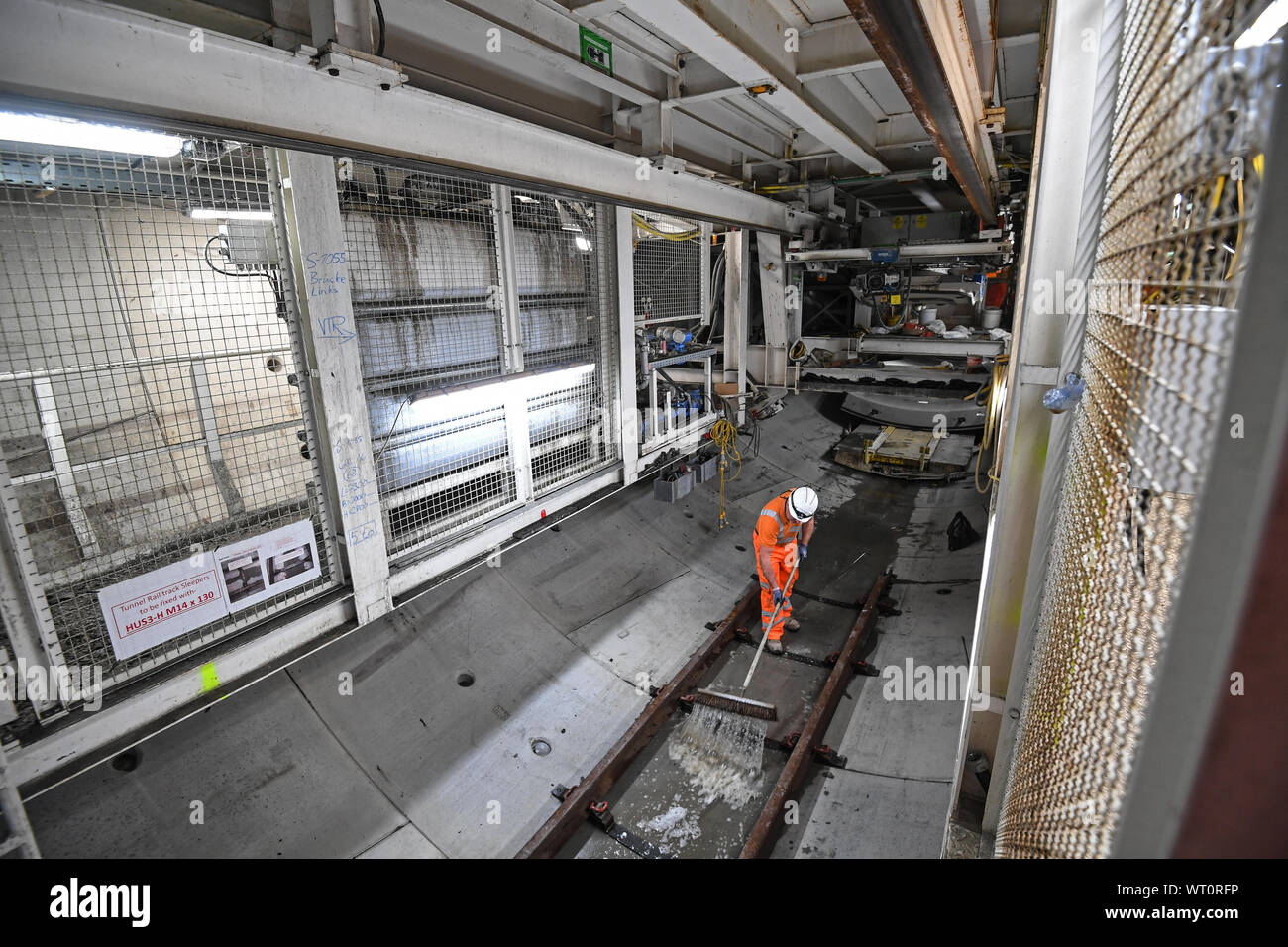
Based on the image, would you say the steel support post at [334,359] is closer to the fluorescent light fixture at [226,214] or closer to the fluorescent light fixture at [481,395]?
the fluorescent light fixture at [226,214]

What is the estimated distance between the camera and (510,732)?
159 inches

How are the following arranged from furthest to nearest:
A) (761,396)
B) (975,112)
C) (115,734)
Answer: (761,396) → (975,112) → (115,734)

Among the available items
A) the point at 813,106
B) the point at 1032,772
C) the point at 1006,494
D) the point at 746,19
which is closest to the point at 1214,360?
the point at 1032,772

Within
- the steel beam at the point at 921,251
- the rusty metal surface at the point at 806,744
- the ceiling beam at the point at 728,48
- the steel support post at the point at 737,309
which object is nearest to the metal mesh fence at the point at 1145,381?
the ceiling beam at the point at 728,48

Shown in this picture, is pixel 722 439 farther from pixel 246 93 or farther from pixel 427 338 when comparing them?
pixel 246 93

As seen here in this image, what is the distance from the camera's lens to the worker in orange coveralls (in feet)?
16.4

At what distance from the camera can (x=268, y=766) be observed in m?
3.26

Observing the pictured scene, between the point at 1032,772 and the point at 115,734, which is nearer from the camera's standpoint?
the point at 1032,772

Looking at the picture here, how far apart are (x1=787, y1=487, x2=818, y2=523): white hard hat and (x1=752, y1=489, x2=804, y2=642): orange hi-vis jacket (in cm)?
5

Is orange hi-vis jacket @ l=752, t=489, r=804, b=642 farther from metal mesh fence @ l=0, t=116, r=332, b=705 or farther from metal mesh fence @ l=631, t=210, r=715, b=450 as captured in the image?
metal mesh fence @ l=0, t=116, r=332, b=705

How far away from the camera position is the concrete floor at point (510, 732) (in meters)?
3.04

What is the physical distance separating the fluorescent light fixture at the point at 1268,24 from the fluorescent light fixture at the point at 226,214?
12.0ft

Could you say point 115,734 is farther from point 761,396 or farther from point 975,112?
point 761,396

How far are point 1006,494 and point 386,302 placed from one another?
369 centimetres
